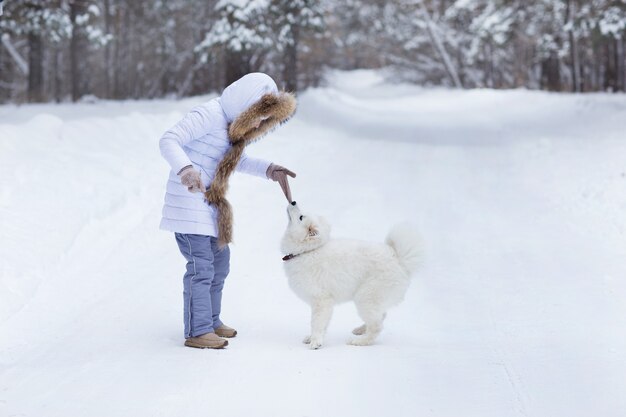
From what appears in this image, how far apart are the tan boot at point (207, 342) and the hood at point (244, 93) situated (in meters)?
1.54

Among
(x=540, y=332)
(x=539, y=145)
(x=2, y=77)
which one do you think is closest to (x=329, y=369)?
(x=540, y=332)

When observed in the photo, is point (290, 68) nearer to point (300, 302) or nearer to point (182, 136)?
point (300, 302)

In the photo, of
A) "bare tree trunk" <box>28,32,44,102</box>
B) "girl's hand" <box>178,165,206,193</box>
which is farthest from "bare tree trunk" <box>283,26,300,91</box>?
"girl's hand" <box>178,165,206,193</box>

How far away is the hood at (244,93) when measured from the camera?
16.5 ft

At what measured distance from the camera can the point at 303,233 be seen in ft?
16.9

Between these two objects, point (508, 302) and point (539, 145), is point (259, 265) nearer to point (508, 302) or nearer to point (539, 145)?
point (508, 302)

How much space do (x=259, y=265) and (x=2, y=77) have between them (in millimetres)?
35276

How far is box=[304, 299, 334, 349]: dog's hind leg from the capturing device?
16.8 ft

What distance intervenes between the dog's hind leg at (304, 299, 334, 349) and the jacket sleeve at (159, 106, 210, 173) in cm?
139

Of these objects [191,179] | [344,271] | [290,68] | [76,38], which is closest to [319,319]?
[344,271]

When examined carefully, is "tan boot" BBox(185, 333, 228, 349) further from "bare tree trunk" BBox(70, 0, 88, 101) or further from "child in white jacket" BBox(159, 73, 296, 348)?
"bare tree trunk" BBox(70, 0, 88, 101)

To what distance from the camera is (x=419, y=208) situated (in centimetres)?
1034

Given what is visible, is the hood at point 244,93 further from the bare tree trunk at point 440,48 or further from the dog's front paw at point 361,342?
the bare tree trunk at point 440,48

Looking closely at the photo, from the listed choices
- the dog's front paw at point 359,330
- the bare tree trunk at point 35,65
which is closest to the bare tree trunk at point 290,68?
the bare tree trunk at point 35,65
